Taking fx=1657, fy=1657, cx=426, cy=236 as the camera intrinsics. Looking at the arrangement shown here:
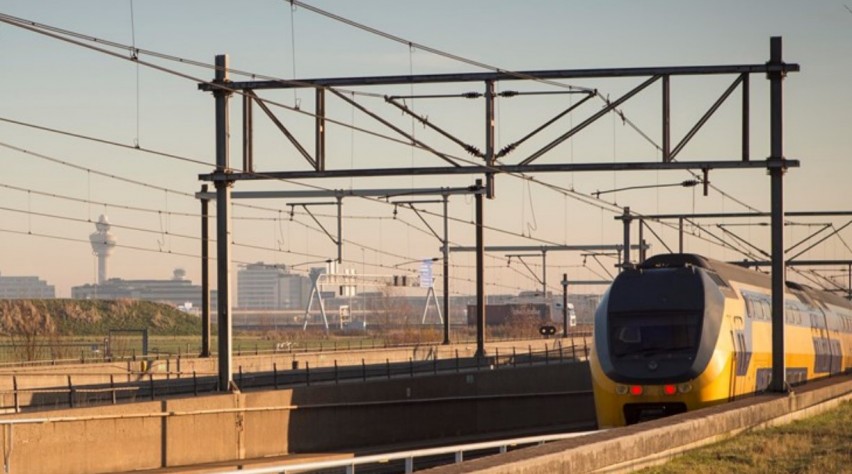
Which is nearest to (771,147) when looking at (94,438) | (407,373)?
(94,438)

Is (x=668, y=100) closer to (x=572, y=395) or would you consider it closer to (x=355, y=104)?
(x=355, y=104)

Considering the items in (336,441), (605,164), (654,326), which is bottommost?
(336,441)

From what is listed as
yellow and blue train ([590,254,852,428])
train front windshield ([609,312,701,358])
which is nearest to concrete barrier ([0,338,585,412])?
yellow and blue train ([590,254,852,428])

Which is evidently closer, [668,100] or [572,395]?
[668,100]

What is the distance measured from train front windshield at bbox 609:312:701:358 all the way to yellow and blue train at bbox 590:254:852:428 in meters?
0.02

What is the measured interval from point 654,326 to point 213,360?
2902cm

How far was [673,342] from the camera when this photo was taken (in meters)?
33.7

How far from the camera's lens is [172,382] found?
46969 mm

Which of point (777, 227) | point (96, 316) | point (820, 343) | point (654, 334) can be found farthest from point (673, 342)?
point (96, 316)

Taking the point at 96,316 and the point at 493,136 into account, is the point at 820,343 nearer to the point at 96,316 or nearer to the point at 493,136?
the point at 493,136

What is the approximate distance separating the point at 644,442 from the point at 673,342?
12348mm

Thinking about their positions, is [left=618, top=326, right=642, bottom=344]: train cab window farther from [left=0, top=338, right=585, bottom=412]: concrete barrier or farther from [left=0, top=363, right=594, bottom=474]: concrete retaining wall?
[left=0, top=338, right=585, bottom=412]: concrete barrier

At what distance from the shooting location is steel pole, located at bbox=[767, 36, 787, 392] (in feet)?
112

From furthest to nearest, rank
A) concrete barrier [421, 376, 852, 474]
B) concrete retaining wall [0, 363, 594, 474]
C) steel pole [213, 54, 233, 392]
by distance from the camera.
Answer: steel pole [213, 54, 233, 392] < concrete retaining wall [0, 363, 594, 474] < concrete barrier [421, 376, 852, 474]
